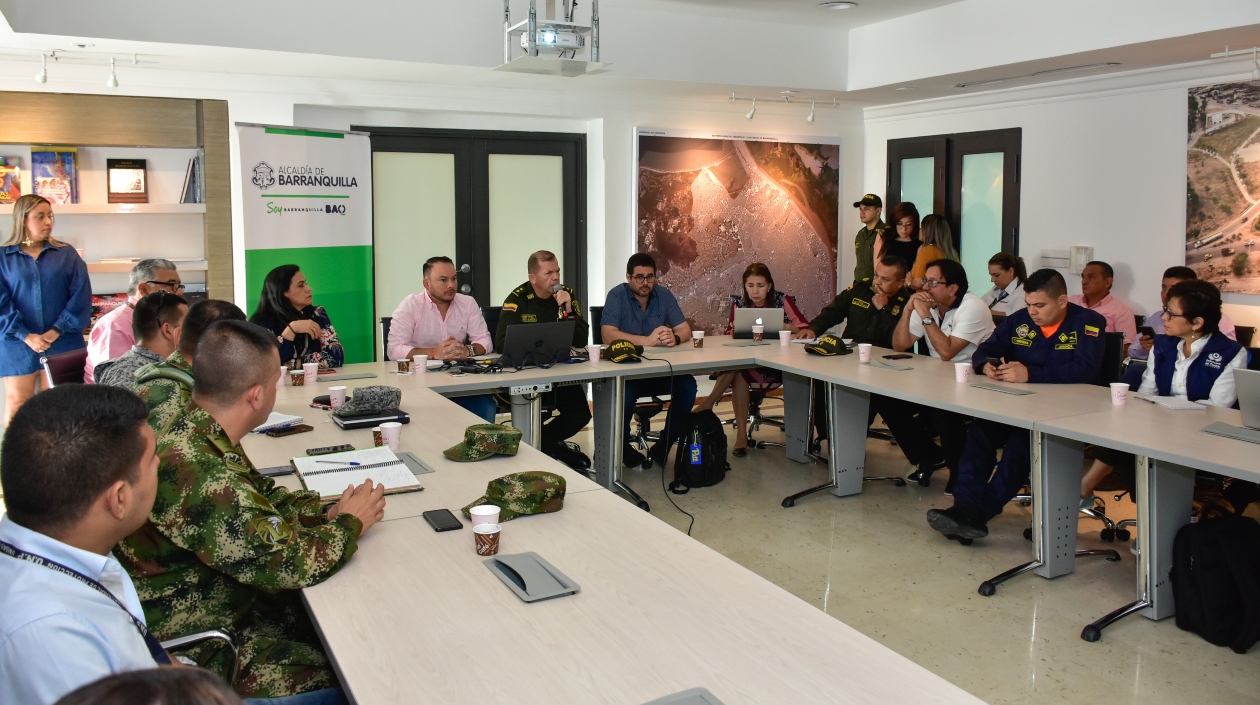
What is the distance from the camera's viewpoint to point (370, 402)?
3709 mm

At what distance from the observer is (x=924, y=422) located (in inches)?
215

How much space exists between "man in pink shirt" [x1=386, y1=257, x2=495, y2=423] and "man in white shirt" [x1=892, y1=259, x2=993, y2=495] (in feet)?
8.11

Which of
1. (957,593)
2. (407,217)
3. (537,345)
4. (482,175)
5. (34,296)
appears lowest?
(957,593)

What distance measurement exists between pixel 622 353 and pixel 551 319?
0.74 meters

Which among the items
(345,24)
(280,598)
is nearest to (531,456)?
(280,598)

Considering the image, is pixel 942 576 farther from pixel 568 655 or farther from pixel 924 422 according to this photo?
pixel 568 655

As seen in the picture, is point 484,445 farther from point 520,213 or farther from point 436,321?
point 520,213

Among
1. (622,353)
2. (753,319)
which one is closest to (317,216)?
(622,353)

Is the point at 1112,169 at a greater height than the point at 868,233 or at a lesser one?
greater

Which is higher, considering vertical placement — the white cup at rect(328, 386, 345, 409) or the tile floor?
the white cup at rect(328, 386, 345, 409)

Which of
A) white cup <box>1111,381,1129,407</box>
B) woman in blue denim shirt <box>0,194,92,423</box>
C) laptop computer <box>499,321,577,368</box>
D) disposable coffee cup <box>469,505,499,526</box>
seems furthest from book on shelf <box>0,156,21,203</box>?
white cup <box>1111,381,1129,407</box>

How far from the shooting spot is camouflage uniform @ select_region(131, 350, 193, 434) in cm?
211

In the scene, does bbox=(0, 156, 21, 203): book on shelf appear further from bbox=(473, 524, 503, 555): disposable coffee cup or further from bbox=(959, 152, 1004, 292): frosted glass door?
bbox=(959, 152, 1004, 292): frosted glass door

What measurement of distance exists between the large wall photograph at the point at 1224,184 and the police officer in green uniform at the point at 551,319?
424 cm
